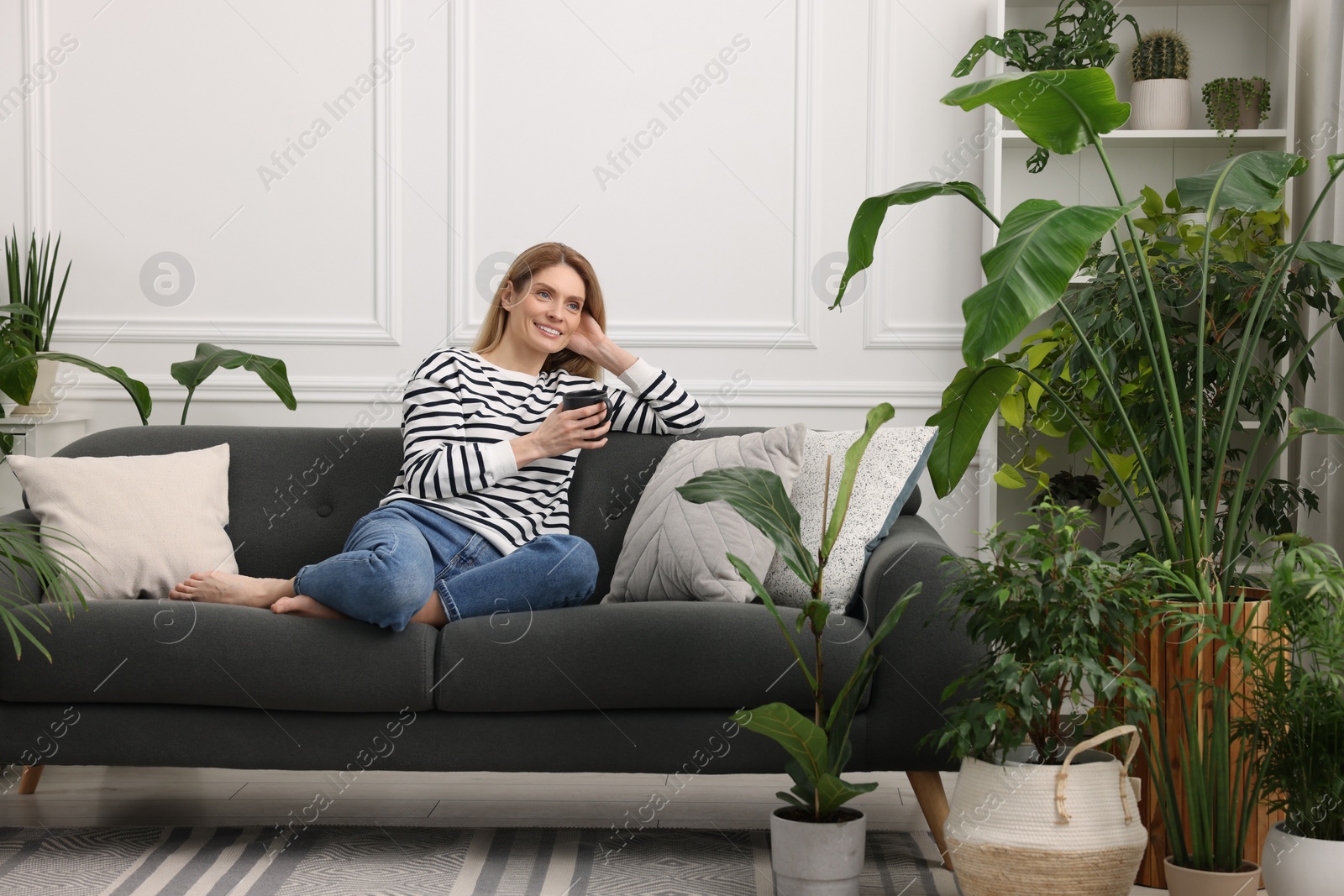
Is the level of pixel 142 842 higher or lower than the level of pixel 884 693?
lower

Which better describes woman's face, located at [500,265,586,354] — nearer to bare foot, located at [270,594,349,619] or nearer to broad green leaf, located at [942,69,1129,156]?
bare foot, located at [270,594,349,619]

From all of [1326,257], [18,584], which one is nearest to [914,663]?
[1326,257]

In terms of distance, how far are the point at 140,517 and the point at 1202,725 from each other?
1951mm

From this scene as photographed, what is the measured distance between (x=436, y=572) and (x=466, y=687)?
1.05 feet

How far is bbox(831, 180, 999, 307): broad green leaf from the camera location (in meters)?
1.75

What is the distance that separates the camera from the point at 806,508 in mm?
2146

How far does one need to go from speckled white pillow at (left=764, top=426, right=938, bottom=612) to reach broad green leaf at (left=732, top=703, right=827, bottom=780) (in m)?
0.48

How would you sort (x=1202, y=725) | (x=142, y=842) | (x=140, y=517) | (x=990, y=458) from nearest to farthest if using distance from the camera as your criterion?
(x=1202, y=725) < (x=142, y=842) < (x=140, y=517) < (x=990, y=458)

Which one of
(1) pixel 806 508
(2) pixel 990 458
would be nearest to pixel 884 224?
(2) pixel 990 458

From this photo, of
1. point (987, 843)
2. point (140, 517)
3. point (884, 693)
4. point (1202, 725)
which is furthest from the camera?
point (140, 517)

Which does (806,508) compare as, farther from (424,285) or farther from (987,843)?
(424,285)

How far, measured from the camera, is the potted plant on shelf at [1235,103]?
3.02 metres

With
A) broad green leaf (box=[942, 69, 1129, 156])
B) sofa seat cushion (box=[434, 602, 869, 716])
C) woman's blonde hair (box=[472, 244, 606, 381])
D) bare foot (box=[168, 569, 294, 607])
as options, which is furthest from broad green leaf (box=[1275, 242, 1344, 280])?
bare foot (box=[168, 569, 294, 607])

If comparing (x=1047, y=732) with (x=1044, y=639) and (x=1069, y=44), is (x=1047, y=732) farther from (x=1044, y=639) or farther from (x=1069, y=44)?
(x=1069, y=44)
